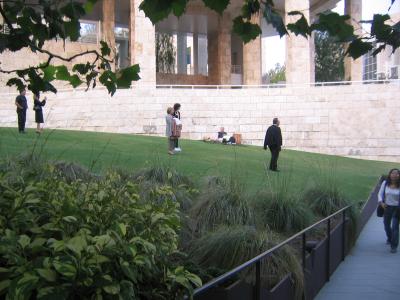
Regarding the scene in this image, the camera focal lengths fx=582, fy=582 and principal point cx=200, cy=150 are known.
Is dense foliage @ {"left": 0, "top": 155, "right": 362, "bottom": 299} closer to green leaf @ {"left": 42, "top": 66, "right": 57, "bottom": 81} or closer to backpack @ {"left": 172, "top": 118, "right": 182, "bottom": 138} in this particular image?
green leaf @ {"left": 42, "top": 66, "right": 57, "bottom": 81}

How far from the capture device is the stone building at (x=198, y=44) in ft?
109

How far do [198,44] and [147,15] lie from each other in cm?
5651

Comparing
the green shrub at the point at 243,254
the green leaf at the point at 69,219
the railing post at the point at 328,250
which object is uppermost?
the green leaf at the point at 69,219

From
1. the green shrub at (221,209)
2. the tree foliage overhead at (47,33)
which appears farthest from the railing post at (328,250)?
the tree foliage overhead at (47,33)

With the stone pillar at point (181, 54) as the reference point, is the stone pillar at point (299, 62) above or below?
below

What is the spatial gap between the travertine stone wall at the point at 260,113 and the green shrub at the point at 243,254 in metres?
25.0

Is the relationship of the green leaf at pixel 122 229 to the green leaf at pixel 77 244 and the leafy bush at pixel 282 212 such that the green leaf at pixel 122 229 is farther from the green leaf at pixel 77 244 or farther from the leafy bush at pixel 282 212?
the leafy bush at pixel 282 212

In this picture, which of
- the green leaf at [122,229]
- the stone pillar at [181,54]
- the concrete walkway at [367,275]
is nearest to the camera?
the green leaf at [122,229]

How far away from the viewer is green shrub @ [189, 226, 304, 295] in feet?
17.7

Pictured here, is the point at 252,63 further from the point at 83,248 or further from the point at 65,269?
the point at 65,269

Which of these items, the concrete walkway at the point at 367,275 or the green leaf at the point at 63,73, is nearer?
the green leaf at the point at 63,73

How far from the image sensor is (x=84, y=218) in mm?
3234

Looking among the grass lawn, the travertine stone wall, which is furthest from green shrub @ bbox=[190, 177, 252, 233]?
the travertine stone wall

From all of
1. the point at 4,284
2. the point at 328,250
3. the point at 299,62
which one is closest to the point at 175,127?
the point at 328,250
